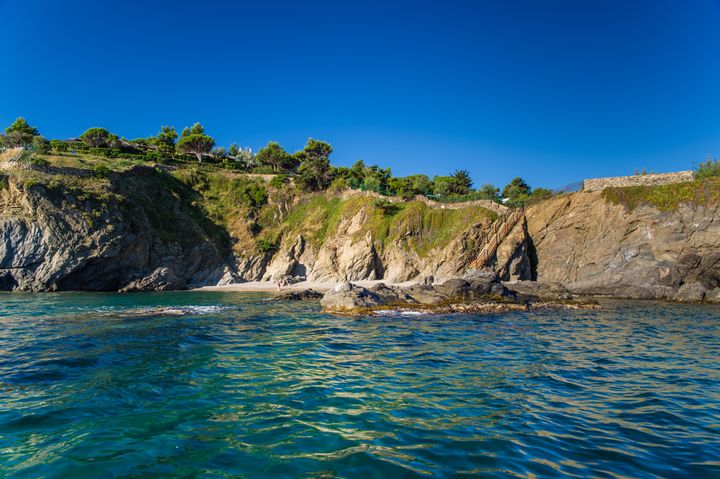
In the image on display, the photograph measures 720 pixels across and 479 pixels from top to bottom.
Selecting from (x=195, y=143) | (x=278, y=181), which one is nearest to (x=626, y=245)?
(x=278, y=181)

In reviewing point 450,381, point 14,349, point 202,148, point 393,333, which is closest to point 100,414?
point 450,381

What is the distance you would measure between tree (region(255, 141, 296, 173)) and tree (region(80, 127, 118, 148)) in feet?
104

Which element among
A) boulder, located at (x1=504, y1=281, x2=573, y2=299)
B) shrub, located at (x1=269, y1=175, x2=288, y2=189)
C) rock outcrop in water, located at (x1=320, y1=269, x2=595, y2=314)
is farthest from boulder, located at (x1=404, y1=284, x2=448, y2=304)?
shrub, located at (x1=269, y1=175, x2=288, y2=189)

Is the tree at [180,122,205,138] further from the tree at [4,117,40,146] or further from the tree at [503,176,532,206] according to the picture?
the tree at [503,176,532,206]

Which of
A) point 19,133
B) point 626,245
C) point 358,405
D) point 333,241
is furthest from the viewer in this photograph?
point 19,133

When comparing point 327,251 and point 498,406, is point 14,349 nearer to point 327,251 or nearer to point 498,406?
point 498,406

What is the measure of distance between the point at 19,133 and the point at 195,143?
109 feet

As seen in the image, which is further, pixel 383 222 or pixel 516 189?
pixel 516 189

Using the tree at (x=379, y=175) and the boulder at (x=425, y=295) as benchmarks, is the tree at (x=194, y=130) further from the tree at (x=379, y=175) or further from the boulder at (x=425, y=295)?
the boulder at (x=425, y=295)

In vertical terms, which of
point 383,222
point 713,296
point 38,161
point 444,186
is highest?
point 444,186

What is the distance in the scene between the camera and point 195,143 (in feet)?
310

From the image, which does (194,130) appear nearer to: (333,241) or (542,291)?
(333,241)

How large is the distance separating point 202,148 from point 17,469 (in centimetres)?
9824

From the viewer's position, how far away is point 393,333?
20.5 metres
